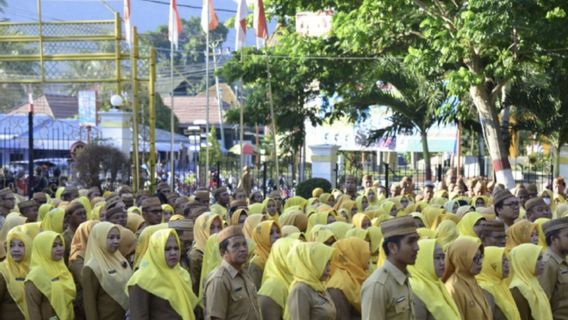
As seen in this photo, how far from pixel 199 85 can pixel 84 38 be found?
7746cm

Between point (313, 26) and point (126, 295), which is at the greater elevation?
point (313, 26)

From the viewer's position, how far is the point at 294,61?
22.4 m

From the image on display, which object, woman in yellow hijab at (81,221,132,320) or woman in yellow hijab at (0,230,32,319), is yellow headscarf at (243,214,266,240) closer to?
woman in yellow hijab at (81,221,132,320)

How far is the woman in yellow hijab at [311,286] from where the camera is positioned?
6.82m

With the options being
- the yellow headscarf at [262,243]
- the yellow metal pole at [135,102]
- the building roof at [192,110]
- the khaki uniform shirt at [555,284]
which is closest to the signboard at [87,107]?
the yellow metal pole at [135,102]

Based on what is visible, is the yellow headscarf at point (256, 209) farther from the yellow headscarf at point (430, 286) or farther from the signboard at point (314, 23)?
the signboard at point (314, 23)

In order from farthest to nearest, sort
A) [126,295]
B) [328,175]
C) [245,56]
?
[328,175]
[245,56]
[126,295]

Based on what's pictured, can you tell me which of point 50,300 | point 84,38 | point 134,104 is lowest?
point 50,300

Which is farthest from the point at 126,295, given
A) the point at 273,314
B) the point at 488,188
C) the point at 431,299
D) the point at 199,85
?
the point at 199,85

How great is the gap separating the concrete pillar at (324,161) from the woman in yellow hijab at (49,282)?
1808 cm

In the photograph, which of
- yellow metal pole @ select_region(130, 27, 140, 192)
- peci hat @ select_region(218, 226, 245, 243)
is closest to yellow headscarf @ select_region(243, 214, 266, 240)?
peci hat @ select_region(218, 226, 245, 243)

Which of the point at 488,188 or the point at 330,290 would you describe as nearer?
the point at 330,290

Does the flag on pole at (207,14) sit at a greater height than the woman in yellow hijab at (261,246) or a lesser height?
greater

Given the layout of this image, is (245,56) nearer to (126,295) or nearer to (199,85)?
(126,295)
